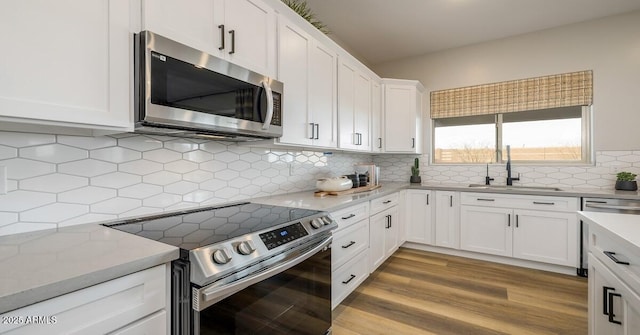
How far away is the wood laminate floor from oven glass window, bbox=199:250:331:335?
1.65 feet

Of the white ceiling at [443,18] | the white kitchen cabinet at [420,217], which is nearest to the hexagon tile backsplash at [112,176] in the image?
the white ceiling at [443,18]

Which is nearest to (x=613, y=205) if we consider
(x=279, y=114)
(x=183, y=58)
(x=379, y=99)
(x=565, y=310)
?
(x=565, y=310)

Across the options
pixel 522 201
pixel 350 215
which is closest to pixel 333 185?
pixel 350 215

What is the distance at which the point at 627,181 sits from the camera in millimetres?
2770

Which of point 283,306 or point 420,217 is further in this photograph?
point 420,217

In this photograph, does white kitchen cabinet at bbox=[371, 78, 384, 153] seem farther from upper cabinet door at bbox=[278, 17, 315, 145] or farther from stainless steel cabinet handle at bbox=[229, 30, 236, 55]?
stainless steel cabinet handle at bbox=[229, 30, 236, 55]

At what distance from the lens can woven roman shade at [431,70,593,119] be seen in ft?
10.3

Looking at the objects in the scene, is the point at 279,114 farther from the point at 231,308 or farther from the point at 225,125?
the point at 231,308

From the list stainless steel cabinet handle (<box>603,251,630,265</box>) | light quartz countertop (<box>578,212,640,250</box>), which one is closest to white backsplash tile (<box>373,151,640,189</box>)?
light quartz countertop (<box>578,212,640,250</box>)

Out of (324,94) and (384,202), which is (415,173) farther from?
(324,94)

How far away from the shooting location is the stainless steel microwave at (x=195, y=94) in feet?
3.84

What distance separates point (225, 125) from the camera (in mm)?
1479

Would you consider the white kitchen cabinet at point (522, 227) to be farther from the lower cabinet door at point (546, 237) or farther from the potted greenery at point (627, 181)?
the potted greenery at point (627, 181)

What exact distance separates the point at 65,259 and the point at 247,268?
55 cm
